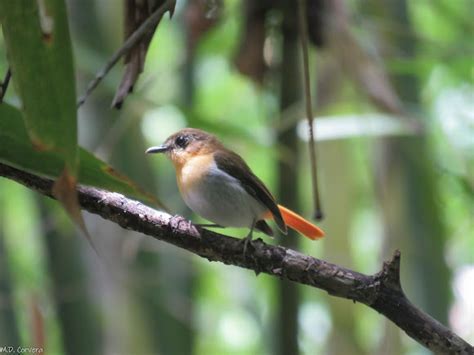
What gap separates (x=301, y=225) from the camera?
135cm

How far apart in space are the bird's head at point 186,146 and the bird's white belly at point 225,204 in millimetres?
169

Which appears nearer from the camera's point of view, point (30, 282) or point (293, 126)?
point (293, 126)

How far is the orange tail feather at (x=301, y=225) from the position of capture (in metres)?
1.33

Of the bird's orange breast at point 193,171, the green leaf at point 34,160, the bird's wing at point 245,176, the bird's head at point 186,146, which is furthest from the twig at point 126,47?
the bird's head at point 186,146

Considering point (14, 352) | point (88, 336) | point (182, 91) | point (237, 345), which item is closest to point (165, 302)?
point (88, 336)

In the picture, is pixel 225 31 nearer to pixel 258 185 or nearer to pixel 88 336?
pixel 258 185

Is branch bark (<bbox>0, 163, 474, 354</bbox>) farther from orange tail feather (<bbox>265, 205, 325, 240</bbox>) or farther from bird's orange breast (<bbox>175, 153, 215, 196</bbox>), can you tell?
bird's orange breast (<bbox>175, 153, 215, 196</bbox>)

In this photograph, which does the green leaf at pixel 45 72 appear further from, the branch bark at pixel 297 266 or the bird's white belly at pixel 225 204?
the bird's white belly at pixel 225 204

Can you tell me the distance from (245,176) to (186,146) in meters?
0.26

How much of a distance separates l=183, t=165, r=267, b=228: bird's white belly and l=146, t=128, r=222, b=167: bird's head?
0.55 feet

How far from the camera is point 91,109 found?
5.76 feet

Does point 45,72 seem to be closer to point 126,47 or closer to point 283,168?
point 126,47

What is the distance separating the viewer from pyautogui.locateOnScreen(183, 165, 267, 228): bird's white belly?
1.48m

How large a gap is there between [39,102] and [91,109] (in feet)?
3.97
